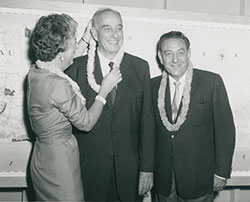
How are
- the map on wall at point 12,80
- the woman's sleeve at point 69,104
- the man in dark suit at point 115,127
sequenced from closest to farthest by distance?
1. the woman's sleeve at point 69,104
2. the man in dark suit at point 115,127
3. the map on wall at point 12,80

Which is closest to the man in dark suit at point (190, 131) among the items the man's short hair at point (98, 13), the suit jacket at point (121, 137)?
the suit jacket at point (121, 137)

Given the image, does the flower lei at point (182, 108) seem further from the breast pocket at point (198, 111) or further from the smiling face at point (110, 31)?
the smiling face at point (110, 31)

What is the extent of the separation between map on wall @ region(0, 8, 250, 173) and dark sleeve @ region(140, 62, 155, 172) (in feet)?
1.10

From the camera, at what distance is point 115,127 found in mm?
1970

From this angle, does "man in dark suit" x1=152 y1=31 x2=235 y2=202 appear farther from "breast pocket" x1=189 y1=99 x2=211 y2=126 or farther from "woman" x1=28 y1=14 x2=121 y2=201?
"woman" x1=28 y1=14 x2=121 y2=201

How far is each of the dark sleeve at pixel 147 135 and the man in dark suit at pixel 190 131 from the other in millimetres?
63

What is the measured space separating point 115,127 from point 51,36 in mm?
671

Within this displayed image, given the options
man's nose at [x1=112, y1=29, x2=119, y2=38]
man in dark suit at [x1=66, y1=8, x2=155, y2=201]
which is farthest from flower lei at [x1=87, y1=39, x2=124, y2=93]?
man's nose at [x1=112, y1=29, x2=119, y2=38]

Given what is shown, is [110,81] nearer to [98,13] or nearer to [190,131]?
[98,13]

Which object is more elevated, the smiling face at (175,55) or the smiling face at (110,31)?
the smiling face at (110,31)

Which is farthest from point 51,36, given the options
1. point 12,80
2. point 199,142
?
point 199,142

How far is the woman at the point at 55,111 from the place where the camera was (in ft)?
5.39

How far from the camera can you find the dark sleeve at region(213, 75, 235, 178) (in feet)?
6.53

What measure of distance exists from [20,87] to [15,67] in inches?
5.4
